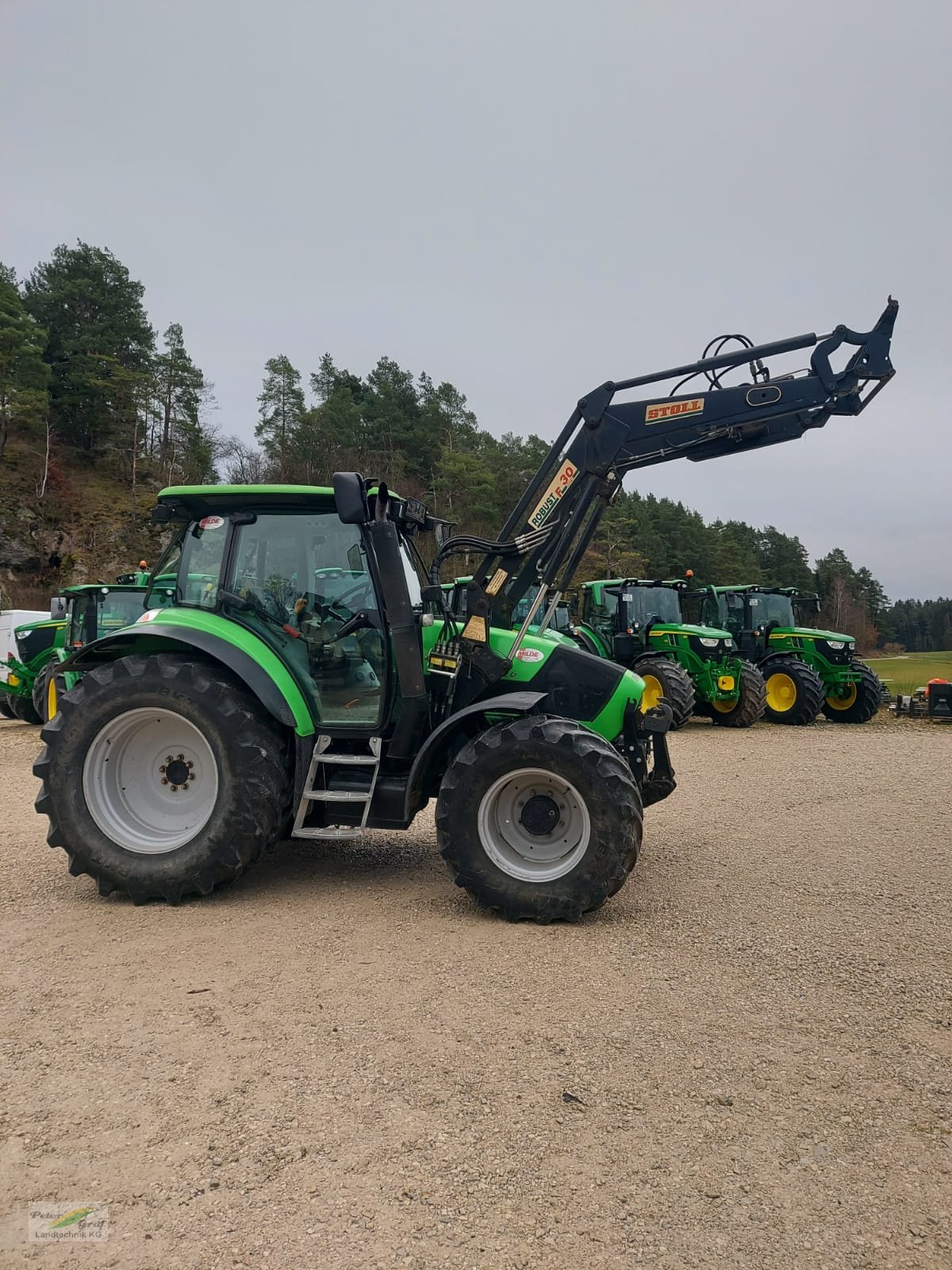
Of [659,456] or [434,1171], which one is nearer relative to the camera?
[434,1171]

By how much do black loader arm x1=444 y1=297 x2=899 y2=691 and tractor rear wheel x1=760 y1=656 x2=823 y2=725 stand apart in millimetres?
10131

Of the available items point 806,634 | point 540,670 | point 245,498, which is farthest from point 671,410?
point 806,634

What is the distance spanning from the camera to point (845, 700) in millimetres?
15617

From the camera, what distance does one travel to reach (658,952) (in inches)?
152

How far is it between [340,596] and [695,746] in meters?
8.11

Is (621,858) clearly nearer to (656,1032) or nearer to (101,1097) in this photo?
(656,1032)

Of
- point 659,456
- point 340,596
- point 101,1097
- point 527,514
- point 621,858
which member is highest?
point 659,456

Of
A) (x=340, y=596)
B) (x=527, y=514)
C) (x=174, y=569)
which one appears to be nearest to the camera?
(x=340, y=596)

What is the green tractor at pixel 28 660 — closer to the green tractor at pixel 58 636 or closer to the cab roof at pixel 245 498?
the green tractor at pixel 58 636

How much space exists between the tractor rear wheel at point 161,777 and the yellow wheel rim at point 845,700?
13584mm

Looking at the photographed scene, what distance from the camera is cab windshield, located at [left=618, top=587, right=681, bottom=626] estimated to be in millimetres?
14484

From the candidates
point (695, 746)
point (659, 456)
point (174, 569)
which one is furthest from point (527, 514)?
point (695, 746)

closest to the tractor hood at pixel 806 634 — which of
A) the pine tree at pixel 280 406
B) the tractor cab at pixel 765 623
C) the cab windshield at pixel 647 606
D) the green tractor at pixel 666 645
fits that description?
the tractor cab at pixel 765 623

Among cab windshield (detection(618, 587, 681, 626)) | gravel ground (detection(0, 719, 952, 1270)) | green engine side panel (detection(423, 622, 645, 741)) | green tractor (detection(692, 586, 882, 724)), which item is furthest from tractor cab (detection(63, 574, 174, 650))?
green tractor (detection(692, 586, 882, 724))
